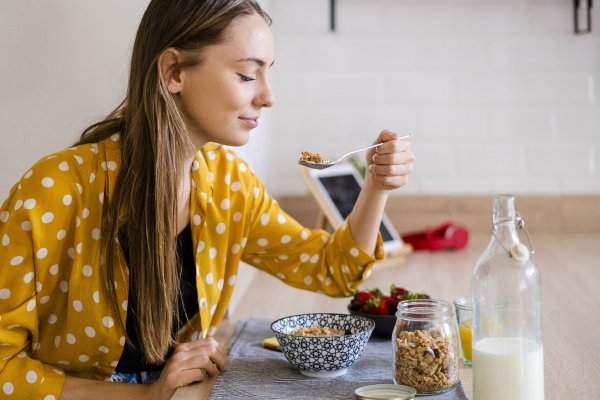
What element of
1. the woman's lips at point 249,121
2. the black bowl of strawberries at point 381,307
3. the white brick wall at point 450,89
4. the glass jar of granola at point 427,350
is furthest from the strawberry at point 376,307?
the white brick wall at point 450,89

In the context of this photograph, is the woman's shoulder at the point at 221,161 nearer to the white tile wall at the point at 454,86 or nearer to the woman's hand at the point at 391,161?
the woman's hand at the point at 391,161

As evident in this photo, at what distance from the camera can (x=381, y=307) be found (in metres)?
1.40

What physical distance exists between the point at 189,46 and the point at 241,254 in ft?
1.51

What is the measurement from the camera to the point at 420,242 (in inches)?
100

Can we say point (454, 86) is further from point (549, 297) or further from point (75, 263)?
point (75, 263)

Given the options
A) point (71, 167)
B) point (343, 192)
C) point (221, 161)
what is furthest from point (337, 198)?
point (71, 167)

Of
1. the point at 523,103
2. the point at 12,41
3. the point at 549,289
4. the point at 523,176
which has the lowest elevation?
the point at 549,289

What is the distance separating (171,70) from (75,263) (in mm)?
354

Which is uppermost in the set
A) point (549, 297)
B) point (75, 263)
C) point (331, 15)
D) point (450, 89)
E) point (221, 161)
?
point (331, 15)

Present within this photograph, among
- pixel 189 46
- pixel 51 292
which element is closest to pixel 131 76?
pixel 189 46

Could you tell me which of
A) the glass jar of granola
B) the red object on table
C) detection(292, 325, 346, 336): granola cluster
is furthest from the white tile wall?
the glass jar of granola

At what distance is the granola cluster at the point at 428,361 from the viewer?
3.58 ft

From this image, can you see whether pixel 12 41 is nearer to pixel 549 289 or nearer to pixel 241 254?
pixel 241 254

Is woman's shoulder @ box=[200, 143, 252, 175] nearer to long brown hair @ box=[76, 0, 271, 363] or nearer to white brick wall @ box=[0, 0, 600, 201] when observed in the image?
long brown hair @ box=[76, 0, 271, 363]
